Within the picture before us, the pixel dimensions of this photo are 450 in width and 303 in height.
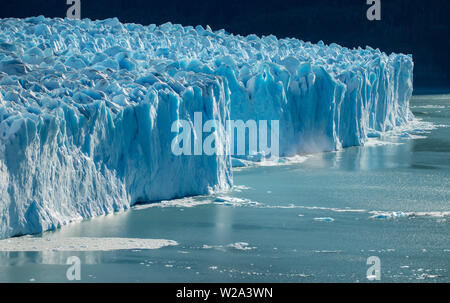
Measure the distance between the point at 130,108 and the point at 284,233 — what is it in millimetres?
2097

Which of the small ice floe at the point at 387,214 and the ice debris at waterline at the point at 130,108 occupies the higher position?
A: the ice debris at waterline at the point at 130,108

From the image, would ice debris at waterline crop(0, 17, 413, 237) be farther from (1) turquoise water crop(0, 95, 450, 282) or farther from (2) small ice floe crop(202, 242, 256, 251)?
(2) small ice floe crop(202, 242, 256, 251)

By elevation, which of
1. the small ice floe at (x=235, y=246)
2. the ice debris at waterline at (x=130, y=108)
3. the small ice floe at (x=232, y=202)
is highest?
the ice debris at waterline at (x=130, y=108)

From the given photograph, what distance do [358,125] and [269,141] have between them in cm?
276

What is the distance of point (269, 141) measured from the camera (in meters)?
13.4

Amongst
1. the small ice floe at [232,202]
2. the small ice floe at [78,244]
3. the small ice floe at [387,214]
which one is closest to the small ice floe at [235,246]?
the small ice floe at [78,244]

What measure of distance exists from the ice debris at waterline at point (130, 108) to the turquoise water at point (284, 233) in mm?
307

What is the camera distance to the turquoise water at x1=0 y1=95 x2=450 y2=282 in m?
7.30

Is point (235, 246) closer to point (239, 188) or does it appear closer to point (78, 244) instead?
point (78, 244)

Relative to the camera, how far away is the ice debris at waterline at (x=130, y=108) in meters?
8.23

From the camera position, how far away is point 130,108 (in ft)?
31.4

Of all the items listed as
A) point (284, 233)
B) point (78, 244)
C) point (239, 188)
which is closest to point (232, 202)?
point (239, 188)

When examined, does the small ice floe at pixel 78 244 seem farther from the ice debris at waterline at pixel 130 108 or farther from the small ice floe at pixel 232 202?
the small ice floe at pixel 232 202

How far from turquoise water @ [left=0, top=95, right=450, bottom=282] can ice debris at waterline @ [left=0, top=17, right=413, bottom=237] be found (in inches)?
12.1
